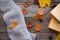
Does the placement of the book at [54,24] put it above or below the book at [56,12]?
below

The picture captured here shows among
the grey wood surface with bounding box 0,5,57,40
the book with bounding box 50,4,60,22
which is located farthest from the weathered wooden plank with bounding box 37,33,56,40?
the book with bounding box 50,4,60,22

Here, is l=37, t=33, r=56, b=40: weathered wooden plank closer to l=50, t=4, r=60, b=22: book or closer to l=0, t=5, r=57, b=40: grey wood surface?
l=0, t=5, r=57, b=40: grey wood surface

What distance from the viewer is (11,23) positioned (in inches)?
58.6

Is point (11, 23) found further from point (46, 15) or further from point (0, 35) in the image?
point (46, 15)

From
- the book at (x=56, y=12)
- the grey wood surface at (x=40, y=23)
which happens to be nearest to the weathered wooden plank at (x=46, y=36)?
the grey wood surface at (x=40, y=23)

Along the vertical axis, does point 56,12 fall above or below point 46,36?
above

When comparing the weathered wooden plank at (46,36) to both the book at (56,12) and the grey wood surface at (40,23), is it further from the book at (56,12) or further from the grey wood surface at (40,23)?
the book at (56,12)

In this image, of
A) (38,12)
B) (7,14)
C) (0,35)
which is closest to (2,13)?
(7,14)

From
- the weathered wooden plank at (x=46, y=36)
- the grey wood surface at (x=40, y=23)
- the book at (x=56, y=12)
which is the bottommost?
the weathered wooden plank at (x=46, y=36)

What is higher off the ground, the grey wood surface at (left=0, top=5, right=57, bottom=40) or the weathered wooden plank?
the grey wood surface at (left=0, top=5, right=57, bottom=40)

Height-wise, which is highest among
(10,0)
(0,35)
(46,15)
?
(10,0)

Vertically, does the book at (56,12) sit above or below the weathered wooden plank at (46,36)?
above

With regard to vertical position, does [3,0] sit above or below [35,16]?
above

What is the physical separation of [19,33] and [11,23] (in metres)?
0.10
